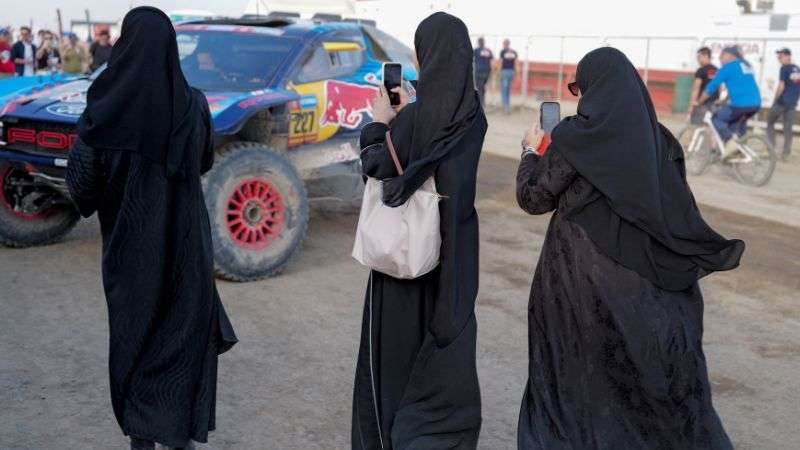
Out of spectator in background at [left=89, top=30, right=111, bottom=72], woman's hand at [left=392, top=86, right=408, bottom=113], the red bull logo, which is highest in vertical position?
woman's hand at [left=392, top=86, right=408, bottom=113]

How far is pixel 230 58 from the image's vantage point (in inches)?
326

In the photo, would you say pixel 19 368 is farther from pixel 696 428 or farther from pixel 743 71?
pixel 743 71

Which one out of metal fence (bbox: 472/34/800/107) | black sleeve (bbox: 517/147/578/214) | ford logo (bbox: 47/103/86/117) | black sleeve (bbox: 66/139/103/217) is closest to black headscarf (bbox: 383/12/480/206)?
black sleeve (bbox: 517/147/578/214)

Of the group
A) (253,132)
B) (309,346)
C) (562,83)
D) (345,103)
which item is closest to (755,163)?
(345,103)

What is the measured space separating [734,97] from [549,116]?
32.9ft

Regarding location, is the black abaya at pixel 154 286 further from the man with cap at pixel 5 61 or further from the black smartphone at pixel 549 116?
the man with cap at pixel 5 61

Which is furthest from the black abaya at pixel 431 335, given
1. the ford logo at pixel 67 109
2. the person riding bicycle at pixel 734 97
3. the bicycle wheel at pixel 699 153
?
the bicycle wheel at pixel 699 153

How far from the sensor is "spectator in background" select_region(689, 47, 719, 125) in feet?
46.7

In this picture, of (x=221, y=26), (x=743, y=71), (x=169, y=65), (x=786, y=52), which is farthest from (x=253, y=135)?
(x=786, y=52)

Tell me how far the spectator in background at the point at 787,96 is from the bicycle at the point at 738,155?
2.30 metres

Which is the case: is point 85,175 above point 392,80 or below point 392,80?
below

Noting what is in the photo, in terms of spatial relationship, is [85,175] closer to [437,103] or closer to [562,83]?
[437,103]

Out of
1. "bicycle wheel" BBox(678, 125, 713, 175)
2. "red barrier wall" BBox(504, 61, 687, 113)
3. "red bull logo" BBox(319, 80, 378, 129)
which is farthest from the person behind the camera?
"red barrier wall" BBox(504, 61, 687, 113)

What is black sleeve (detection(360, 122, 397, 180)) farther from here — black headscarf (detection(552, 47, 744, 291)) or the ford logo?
the ford logo
